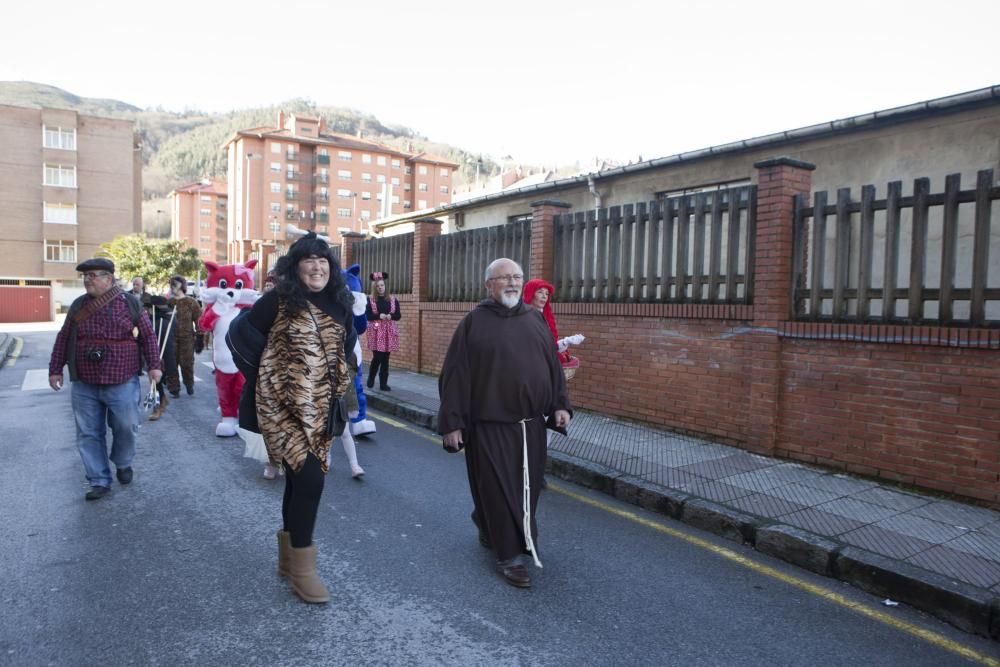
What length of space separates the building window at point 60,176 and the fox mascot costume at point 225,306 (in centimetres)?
5852

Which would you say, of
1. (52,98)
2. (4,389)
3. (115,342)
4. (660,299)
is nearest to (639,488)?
(660,299)

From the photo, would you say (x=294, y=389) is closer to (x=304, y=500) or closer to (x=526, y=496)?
(x=304, y=500)

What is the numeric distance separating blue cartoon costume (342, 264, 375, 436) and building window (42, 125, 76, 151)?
60076mm

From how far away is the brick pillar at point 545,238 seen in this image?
989 centimetres

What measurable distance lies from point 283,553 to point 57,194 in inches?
2488

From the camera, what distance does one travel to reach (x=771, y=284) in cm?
673

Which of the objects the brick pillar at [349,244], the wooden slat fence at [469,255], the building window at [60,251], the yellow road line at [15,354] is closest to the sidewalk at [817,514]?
the wooden slat fence at [469,255]

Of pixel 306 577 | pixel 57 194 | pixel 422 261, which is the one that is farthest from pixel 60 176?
pixel 306 577

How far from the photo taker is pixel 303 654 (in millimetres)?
3148

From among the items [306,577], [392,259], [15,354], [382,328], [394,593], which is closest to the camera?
[306,577]

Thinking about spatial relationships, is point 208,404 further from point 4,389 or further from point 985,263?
point 985,263

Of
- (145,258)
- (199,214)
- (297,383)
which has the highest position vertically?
(199,214)

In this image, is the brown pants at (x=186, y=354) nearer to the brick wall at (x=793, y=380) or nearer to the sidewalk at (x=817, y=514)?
the brick wall at (x=793, y=380)

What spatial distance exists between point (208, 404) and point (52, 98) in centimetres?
23170
